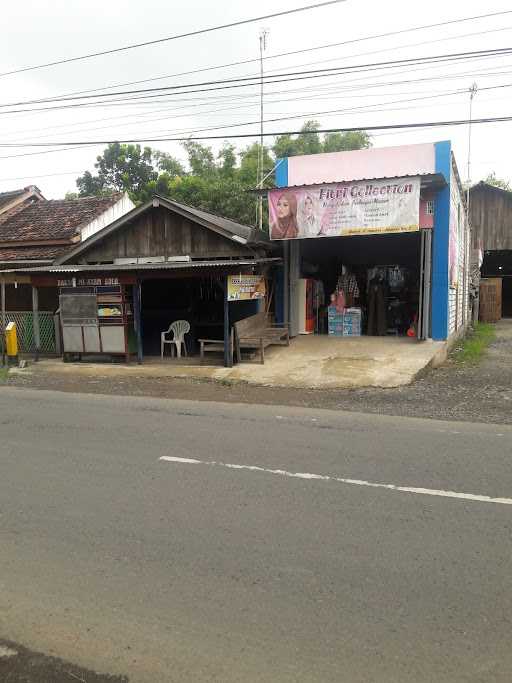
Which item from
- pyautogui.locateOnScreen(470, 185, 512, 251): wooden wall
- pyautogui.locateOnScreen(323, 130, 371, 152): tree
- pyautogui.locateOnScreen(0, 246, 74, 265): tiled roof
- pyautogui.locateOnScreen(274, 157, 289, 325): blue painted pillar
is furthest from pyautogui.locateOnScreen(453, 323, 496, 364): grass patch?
pyautogui.locateOnScreen(323, 130, 371, 152): tree

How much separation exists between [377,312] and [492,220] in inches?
620

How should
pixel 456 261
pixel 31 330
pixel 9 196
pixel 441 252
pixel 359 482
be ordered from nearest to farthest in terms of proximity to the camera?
pixel 359 482 → pixel 441 252 → pixel 31 330 → pixel 456 261 → pixel 9 196

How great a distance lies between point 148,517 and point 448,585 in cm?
222

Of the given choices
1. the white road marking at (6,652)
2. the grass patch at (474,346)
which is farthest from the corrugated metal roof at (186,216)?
the white road marking at (6,652)

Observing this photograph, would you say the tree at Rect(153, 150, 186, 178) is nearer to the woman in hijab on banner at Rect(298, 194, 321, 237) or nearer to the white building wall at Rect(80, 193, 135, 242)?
the white building wall at Rect(80, 193, 135, 242)

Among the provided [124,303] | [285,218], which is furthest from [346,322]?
[124,303]

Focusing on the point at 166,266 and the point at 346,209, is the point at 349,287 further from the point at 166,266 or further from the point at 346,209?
the point at 166,266

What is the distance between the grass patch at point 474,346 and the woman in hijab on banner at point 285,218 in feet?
17.1

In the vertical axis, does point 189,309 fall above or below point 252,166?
below

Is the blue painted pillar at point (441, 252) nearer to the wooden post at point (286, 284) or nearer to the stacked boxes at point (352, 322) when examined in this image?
the stacked boxes at point (352, 322)

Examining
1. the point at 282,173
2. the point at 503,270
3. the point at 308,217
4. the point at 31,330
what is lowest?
the point at 31,330

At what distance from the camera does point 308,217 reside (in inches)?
541

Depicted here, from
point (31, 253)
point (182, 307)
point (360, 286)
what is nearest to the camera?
point (182, 307)

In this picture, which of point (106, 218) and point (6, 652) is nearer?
point (6, 652)
